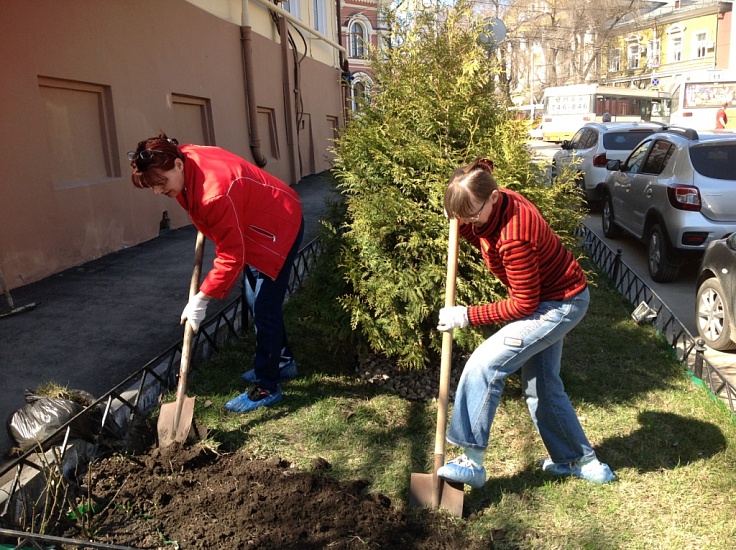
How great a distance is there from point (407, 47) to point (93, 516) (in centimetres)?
318

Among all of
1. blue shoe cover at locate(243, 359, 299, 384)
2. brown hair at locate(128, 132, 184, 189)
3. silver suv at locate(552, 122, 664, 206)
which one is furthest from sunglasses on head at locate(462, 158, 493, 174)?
silver suv at locate(552, 122, 664, 206)

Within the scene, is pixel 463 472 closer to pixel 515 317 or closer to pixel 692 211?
pixel 515 317

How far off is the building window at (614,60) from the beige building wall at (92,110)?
1748 inches

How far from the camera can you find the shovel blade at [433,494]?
9.16ft

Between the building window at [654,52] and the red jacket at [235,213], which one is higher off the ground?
the building window at [654,52]

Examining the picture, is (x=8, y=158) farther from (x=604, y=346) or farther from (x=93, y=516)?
(x=604, y=346)

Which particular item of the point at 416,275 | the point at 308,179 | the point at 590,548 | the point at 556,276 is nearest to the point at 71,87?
the point at 416,275

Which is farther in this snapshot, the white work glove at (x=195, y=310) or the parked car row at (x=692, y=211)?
the parked car row at (x=692, y=211)

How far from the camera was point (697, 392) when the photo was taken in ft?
13.2

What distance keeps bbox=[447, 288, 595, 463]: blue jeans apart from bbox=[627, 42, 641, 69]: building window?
168 ft

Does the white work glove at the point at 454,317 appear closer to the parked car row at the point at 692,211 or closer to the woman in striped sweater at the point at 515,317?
→ the woman in striped sweater at the point at 515,317

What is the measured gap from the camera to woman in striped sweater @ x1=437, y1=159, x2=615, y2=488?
2514 mm

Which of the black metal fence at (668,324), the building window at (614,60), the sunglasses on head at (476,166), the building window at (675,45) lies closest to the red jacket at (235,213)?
the sunglasses on head at (476,166)

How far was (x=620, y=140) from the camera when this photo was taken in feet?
39.1
